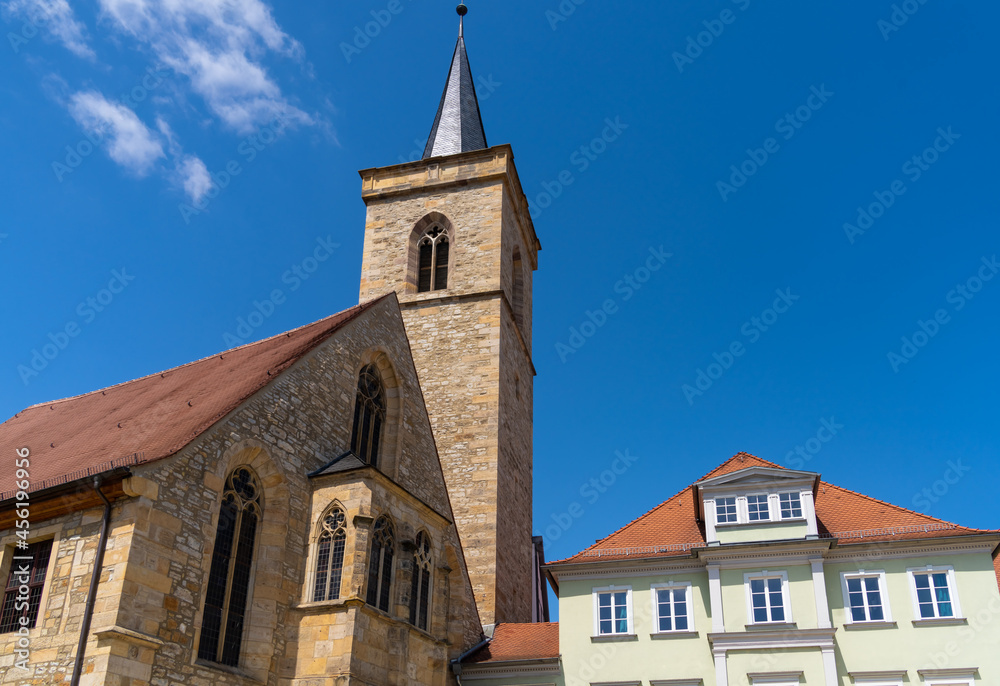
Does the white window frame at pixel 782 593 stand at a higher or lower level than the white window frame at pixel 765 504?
lower

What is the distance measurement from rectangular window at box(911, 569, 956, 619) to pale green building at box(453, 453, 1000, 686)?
0.8 inches

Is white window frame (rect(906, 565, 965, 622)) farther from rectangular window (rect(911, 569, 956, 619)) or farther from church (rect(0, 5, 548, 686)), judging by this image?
church (rect(0, 5, 548, 686))

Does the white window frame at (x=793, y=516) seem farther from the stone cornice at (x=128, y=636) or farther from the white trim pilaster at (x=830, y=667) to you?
the stone cornice at (x=128, y=636)

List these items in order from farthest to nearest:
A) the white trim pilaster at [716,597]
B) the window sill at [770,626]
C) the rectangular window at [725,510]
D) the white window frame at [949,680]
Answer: the rectangular window at [725,510] < the white trim pilaster at [716,597] < the window sill at [770,626] < the white window frame at [949,680]

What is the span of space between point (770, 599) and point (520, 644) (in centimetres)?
579

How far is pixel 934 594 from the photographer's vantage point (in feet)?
57.2

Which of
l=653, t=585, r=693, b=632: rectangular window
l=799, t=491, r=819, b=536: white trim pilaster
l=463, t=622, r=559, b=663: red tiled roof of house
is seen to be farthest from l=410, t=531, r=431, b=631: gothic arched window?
l=799, t=491, r=819, b=536: white trim pilaster

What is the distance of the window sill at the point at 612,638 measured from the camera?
1853 centimetres

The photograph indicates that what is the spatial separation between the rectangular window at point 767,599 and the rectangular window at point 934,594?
2.63 m

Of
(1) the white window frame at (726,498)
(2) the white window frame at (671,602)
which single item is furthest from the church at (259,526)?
(1) the white window frame at (726,498)

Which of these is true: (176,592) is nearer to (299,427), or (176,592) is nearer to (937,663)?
(299,427)

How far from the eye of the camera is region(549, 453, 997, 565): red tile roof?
18.1 m

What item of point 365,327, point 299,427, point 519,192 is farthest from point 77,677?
point 519,192

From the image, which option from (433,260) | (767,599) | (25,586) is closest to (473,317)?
(433,260)
